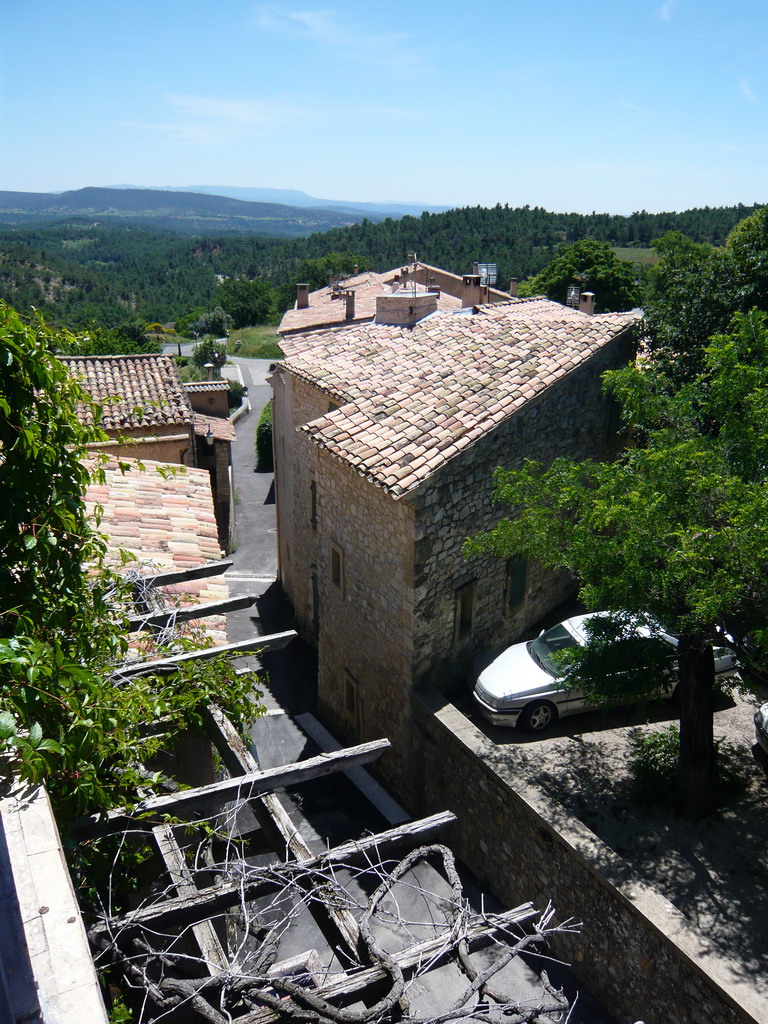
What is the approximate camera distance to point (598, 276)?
156 feet

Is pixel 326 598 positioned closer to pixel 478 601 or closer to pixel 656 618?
pixel 478 601

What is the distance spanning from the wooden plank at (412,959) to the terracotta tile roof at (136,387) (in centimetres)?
1448

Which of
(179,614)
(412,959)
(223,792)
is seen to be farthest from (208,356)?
(412,959)

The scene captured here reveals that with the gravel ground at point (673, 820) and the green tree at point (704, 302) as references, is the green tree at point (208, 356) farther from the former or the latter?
the gravel ground at point (673, 820)

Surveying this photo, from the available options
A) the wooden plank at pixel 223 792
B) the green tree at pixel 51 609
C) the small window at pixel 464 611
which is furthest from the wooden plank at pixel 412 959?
the small window at pixel 464 611

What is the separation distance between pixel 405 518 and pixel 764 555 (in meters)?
5.07

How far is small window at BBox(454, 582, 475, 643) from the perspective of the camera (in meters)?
12.6

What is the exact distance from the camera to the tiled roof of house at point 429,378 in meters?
11.9

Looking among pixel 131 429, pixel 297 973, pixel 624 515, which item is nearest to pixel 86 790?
pixel 297 973

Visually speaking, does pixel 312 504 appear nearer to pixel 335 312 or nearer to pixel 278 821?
pixel 278 821

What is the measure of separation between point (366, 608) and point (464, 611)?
1666mm

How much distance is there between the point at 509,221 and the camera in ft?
389

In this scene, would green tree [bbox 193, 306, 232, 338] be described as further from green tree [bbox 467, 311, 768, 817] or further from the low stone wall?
green tree [bbox 467, 311, 768, 817]

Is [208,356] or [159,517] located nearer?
[159,517]
